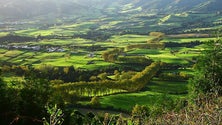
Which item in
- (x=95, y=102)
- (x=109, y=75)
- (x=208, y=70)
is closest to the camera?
(x=208, y=70)

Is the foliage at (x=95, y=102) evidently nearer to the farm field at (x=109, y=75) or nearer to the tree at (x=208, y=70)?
the farm field at (x=109, y=75)

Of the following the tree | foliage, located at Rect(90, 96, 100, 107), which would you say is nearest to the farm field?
foliage, located at Rect(90, 96, 100, 107)

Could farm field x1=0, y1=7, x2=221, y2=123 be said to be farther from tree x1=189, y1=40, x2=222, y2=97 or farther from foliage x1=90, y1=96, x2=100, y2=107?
tree x1=189, y1=40, x2=222, y2=97

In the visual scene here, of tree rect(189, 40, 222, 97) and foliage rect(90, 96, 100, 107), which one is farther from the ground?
tree rect(189, 40, 222, 97)

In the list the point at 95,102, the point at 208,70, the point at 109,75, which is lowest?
the point at 95,102

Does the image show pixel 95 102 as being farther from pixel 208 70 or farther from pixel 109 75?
pixel 109 75

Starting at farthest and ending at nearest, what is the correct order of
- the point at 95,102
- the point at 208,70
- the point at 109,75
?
1. the point at 109,75
2. the point at 95,102
3. the point at 208,70

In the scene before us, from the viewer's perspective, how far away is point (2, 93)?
61000 millimetres

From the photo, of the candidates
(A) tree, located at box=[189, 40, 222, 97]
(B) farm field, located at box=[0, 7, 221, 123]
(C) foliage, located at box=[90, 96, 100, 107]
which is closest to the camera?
(A) tree, located at box=[189, 40, 222, 97]

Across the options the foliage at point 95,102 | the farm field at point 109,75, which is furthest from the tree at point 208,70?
the foliage at point 95,102

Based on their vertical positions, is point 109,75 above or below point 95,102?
above

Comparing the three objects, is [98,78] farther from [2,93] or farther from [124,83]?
[2,93]

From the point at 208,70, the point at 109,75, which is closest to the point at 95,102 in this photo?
the point at 208,70

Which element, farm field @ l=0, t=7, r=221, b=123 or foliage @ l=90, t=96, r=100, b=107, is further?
farm field @ l=0, t=7, r=221, b=123
